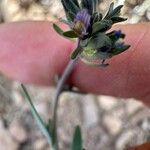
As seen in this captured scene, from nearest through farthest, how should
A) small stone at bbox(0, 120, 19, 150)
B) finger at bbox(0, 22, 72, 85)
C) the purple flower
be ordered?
the purple flower
finger at bbox(0, 22, 72, 85)
small stone at bbox(0, 120, 19, 150)

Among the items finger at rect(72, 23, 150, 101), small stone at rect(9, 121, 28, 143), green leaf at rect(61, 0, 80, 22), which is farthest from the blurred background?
green leaf at rect(61, 0, 80, 22)

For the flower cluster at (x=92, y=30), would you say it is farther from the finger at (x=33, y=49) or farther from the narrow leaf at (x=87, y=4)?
the finger at (x=33, y=49)

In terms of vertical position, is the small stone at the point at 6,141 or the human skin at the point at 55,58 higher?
the human skin at the point at 55,58

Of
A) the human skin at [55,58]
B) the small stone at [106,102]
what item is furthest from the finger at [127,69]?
the small stone at [106,102]

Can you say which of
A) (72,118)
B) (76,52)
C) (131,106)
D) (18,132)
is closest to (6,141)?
(18,132)

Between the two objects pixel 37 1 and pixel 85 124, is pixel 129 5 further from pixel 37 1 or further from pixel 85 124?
pixel 85 124

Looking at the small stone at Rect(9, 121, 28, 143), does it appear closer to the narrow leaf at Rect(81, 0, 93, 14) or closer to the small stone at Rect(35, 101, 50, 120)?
the small stone at Rect(35, 101, 50, 120)
